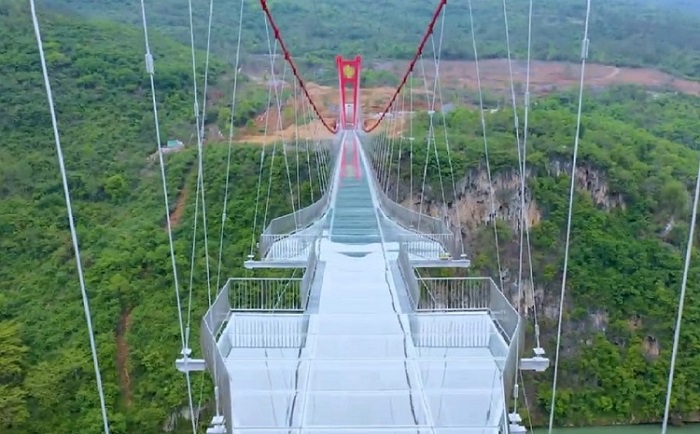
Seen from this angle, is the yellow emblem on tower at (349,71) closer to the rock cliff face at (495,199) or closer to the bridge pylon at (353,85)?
the bridge pylon at (353,85)

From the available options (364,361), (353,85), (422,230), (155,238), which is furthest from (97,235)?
(364,361)

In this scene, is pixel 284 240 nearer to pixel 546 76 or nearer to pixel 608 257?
pixel 608 257

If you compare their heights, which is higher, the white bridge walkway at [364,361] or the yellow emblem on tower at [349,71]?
the yellow emblem on tower at [349,71]

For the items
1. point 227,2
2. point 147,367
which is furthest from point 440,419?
point 227,2

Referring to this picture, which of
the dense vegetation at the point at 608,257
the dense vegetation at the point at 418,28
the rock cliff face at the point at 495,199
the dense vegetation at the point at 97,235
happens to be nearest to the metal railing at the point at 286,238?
the dense vegetation at the point at 97,235

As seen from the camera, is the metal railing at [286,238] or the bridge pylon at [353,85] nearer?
the metal railing at [286,238]

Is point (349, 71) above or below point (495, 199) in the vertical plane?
above
